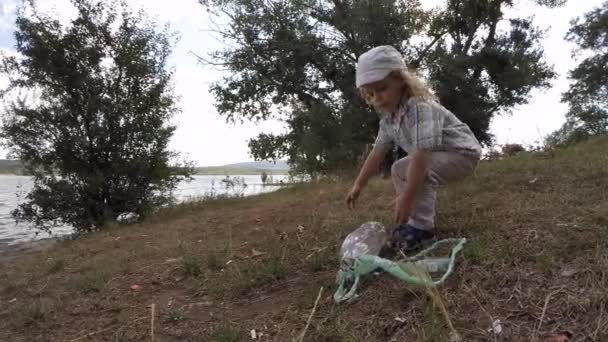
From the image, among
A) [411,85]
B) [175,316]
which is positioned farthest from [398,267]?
[175,316]

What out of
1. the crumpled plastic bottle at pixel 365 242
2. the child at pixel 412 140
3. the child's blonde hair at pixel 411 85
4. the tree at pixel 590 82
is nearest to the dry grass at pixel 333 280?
the crumpled plastic bottle at pixel 365 242

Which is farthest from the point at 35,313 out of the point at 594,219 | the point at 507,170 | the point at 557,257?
the point at 507,170

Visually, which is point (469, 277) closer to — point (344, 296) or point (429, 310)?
point (429, 310)

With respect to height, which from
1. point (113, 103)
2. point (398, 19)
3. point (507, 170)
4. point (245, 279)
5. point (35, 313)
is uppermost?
point (398, 19)

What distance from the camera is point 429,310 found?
1.89m

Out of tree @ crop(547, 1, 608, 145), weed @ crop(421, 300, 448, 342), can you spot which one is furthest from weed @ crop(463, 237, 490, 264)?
tree @ crop(547, 1, 608, 145)

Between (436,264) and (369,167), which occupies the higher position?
(369,167)

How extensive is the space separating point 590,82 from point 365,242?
79.3 feet

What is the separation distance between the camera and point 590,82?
72.0ft

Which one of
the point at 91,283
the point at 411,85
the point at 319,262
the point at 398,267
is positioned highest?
the point at 411,85

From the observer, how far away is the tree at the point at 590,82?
21438mm

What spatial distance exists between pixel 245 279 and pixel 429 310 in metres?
1.33

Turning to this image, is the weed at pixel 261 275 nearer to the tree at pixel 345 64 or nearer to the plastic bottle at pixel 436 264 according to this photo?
the plastic bottle at pixel 436 264

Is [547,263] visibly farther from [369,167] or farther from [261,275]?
[261,275]
